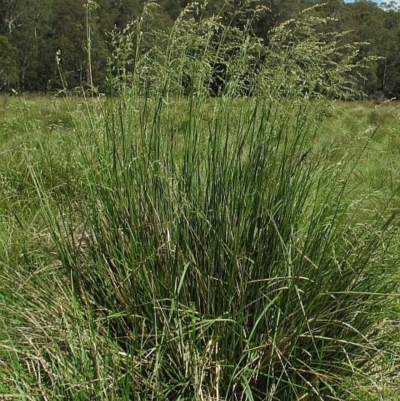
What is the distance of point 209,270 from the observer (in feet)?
5.25

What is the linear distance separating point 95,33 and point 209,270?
1.21m

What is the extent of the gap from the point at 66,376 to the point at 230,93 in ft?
3.56

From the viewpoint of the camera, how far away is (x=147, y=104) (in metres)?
1.87

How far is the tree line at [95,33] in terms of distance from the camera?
6.69 feet

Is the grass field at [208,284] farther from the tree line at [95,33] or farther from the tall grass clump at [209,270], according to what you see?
the tree line at [95,33]

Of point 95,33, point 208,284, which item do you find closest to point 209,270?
point 208,284

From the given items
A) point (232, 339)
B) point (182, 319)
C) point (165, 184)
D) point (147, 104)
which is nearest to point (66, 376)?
point (182, 319)

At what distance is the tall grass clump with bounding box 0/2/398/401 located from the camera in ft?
4.77

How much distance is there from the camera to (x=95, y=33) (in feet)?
7.16

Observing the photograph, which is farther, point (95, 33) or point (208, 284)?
point (95, 33)

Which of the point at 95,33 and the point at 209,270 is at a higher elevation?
the point at 95,33

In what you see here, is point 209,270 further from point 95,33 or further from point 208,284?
point 95,33

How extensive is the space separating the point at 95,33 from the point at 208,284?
1252mm

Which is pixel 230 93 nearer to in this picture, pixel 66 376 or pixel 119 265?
pixel 119 265
